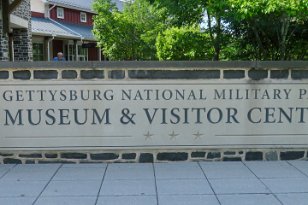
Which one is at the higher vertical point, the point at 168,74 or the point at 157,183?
the point at 168,74

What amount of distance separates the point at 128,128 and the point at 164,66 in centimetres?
104

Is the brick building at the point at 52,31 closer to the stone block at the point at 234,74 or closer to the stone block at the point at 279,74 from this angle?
the stone block at the point at 234,74

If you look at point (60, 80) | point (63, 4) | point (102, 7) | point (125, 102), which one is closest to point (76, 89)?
point (60, 80)

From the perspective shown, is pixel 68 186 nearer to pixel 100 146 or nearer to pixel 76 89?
pixel 100 146

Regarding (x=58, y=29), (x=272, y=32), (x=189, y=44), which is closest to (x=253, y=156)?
(x=272, y=32)

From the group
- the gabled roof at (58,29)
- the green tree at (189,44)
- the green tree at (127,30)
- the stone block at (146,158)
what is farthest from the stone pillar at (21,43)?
the stone block at (146,158)

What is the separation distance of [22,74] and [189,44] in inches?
234

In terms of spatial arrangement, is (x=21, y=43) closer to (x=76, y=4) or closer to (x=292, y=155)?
(x=292, y=155)

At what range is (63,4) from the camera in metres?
29.6

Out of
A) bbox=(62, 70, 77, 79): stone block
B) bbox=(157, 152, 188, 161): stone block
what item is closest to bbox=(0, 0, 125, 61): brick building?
bbox=(62, 70, 77, 79): stone block

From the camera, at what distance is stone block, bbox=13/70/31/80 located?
5880 millimetres

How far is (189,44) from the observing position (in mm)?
10984

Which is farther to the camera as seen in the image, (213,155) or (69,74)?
(213,155)

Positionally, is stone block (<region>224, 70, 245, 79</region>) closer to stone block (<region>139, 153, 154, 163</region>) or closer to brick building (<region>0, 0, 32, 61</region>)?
stone block (<region>139, 153, 154, 163</region>)
